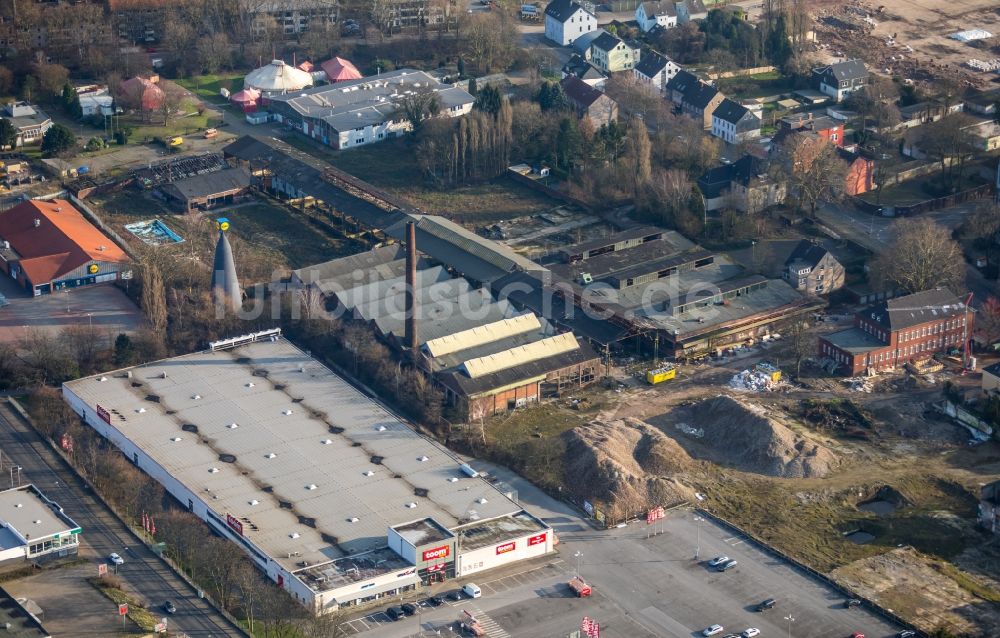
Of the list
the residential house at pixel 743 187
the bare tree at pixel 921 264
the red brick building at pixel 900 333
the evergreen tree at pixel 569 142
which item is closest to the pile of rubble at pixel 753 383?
the red brick building at pixel 900 333

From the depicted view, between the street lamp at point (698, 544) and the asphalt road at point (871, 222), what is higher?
the asphalt road at point (871, 222)

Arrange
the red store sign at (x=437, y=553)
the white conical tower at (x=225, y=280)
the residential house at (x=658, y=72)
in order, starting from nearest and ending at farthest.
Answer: the red store sign at (x=437, y=553)
the white conical tower at (x=225, y=280)
the residential house at (x=658, y=72)

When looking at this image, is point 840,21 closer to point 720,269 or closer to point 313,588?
point 720,269

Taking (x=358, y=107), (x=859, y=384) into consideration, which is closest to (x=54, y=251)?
(x=358, y=107)

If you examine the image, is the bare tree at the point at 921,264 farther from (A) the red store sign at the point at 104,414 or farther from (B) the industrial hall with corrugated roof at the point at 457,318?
(A) the red store sign at the point at 104,414

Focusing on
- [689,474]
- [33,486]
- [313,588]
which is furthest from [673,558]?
[33,486]

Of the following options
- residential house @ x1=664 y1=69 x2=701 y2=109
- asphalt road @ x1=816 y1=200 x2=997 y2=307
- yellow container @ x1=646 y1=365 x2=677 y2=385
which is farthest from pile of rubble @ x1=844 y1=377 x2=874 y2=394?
residential house @ x1=664 y1=69 x2=701 y2=109

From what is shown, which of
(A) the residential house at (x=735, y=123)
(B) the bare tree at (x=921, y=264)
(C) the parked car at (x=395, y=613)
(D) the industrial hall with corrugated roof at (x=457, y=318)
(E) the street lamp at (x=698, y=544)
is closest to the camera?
(C) the parked car at (x=395, y=613)

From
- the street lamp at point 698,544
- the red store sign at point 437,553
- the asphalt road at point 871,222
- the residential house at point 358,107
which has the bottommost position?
the street lamp at point 698,544
